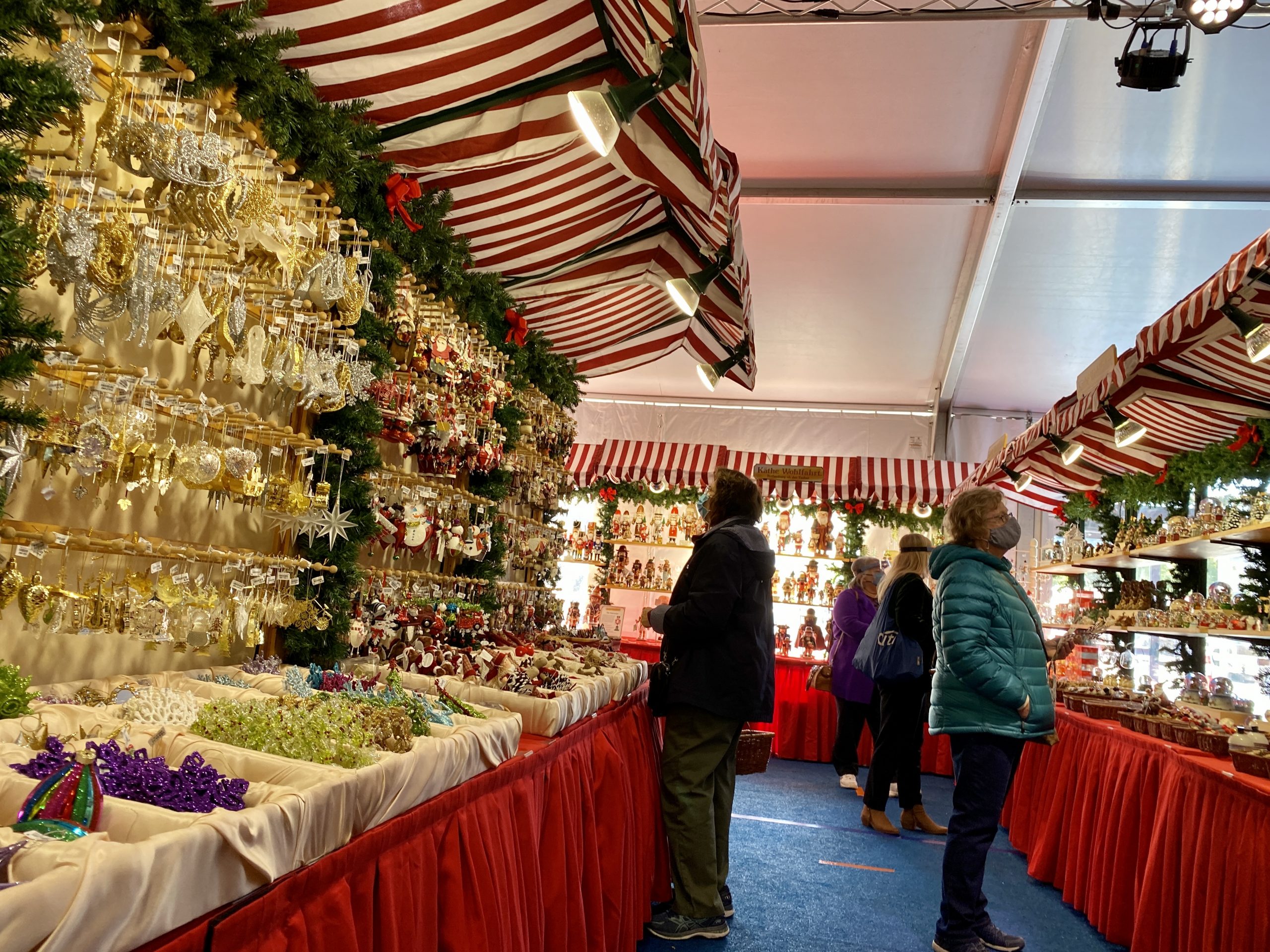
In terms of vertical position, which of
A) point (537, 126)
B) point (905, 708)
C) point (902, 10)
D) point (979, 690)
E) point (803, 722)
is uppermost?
point (902, 10)

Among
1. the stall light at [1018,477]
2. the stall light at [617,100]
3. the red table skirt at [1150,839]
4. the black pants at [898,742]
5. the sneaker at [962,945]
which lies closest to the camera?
the stall light at [617,100]

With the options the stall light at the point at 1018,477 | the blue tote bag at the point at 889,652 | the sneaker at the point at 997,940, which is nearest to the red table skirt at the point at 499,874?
the sneaker at the point at 997,940

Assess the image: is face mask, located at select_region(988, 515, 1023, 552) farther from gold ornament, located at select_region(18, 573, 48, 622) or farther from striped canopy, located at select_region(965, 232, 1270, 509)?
gold ornament, located at select_region(18, 573, 48, 622)

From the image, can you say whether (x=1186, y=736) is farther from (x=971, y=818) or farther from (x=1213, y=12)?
(x=1213, y=12)

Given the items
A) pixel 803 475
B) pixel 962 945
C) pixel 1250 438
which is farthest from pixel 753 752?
pixel 803 475

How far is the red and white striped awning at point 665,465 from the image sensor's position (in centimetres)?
981

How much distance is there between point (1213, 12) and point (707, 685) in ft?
11.0

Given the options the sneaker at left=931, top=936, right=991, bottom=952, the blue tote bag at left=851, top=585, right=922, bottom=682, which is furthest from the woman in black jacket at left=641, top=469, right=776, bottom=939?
the blue tote bag at left=851, top=585, right=922, bottom=682

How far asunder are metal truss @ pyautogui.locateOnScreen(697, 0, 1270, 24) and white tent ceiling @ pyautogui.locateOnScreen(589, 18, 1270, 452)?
0.41 feet

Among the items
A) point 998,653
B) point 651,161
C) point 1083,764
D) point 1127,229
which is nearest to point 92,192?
point 651,161

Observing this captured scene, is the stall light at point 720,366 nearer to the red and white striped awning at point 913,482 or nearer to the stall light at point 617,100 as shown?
the stall light at point 617,100

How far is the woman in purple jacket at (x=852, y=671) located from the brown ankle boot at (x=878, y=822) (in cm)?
74

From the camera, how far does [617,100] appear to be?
8.42 ft

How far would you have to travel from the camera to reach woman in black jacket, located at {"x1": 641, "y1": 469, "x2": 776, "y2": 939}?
3.41 m
